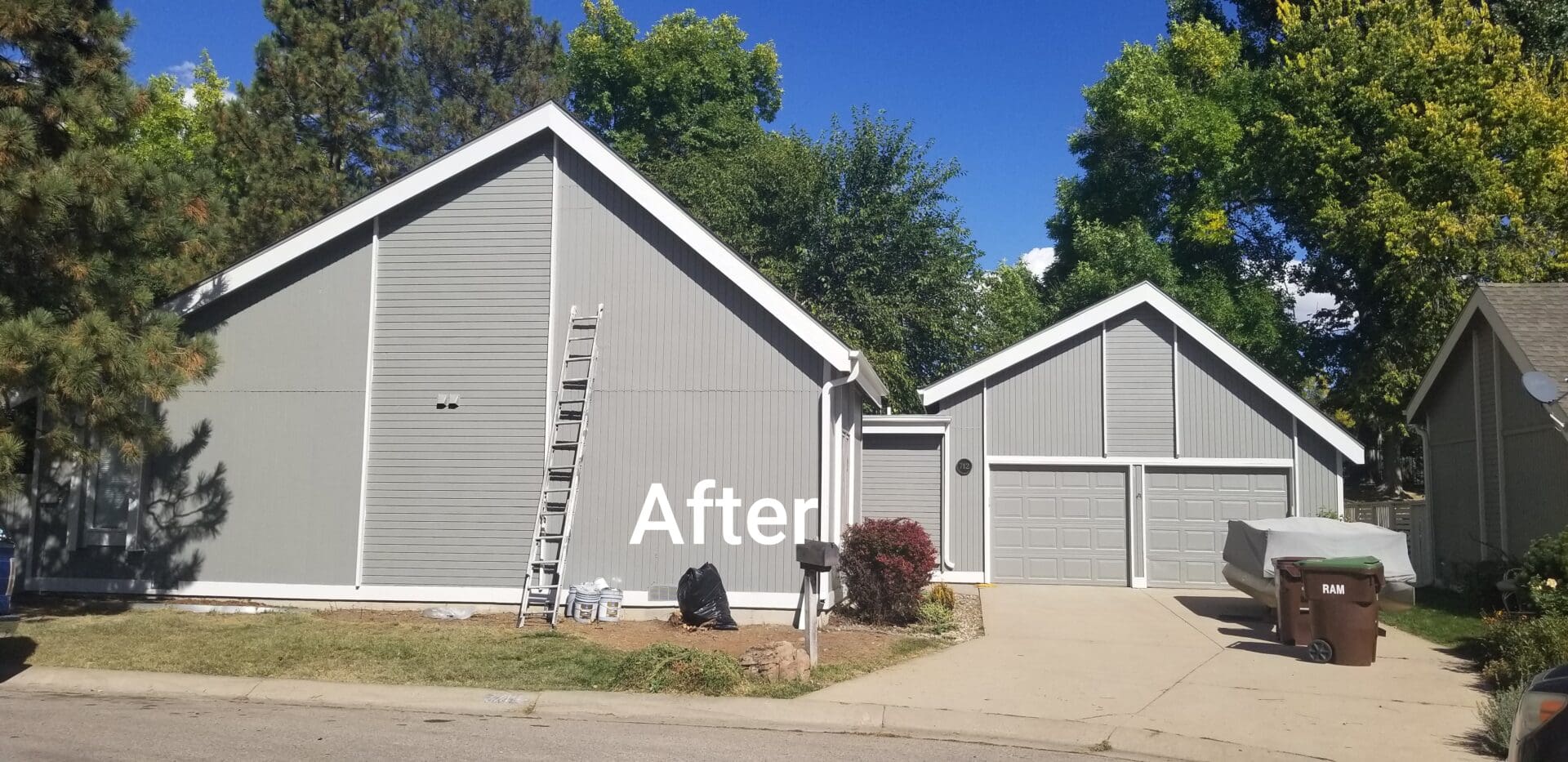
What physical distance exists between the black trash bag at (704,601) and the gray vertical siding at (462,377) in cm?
220

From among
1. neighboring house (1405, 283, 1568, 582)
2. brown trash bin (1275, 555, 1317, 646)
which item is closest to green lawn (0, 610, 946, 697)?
brown trash bin (1275, 555, 1317, 646)

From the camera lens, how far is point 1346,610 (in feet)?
38.5

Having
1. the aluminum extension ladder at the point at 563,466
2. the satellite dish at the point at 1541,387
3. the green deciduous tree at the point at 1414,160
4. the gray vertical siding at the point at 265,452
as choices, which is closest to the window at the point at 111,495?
the gray vertical siding at the point at 265,452

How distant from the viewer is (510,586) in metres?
14.1

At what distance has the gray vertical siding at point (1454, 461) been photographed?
18.5m

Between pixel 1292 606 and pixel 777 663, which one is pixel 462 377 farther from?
pixel 1292 606

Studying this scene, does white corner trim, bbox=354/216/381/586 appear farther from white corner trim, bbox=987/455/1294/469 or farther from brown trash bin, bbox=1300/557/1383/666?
brown trash bin, bbox=1300/557/1383/666

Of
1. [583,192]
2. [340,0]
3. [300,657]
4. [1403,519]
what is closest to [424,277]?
[583,192]

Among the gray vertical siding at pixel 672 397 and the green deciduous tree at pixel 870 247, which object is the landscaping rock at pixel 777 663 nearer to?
the gray vertical siding at pixel 672 397

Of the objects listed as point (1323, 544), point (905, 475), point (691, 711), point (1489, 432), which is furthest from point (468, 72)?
point (691, 711)

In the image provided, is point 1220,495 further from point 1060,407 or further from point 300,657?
point 300,657

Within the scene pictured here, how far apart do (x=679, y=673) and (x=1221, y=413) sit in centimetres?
1185

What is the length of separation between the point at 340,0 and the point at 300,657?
19.9 m

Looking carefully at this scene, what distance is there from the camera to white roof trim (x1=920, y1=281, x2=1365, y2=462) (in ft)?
59.8
